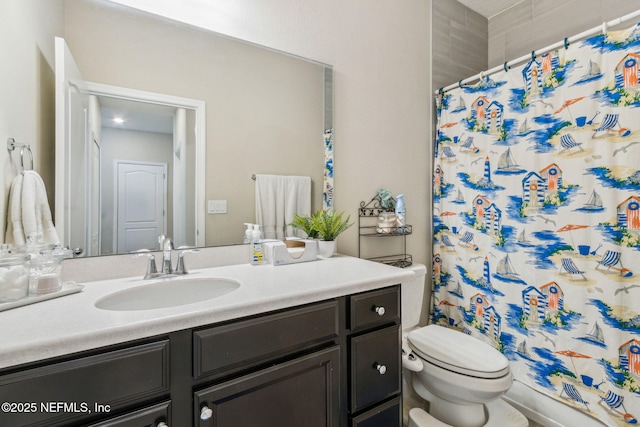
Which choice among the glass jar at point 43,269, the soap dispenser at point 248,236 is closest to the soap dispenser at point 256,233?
the soap dispenser at point 248,236

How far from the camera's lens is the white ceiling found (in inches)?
87.9

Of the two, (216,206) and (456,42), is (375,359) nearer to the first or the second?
(216,206)

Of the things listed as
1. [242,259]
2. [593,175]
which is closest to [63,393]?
[242,259]

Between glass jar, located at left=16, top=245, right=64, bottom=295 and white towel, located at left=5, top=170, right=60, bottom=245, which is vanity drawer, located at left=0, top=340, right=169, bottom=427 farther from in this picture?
white towel, located at left=5, top=170, right=60, bottom=245

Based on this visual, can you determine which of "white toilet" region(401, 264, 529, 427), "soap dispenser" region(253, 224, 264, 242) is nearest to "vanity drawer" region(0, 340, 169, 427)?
"soap dispenser" region(253, 224, 264, 242)

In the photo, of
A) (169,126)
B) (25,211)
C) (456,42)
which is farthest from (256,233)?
(456,42)

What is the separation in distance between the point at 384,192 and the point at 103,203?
A: 1.40 metres

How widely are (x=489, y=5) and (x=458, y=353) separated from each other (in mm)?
2407

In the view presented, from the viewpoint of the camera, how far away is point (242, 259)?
55.6 inches

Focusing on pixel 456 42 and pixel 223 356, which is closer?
pixel 223 356

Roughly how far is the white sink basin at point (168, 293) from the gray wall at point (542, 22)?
91.8 inches

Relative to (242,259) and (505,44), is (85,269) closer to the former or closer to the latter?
(242,259)

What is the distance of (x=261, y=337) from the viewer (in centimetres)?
89

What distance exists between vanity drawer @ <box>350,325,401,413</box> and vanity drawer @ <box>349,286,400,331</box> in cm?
4
